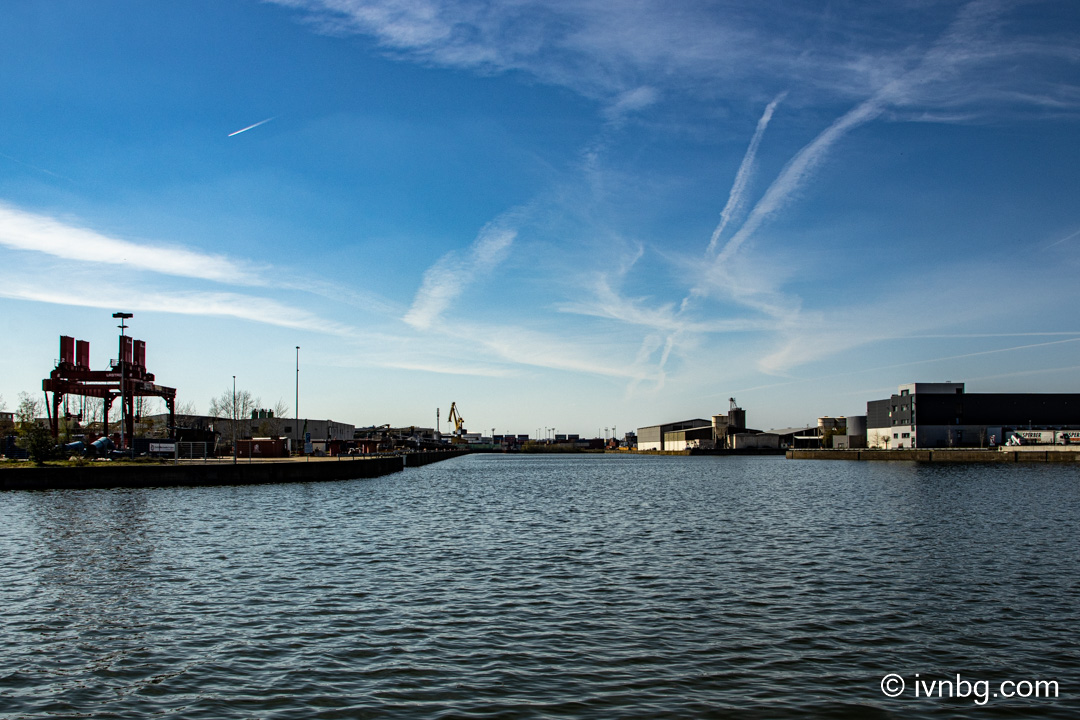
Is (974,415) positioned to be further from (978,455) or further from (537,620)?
(537,620)

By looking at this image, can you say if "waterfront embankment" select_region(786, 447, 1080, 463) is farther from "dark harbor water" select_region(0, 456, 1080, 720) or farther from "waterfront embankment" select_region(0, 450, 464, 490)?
"waterfront embankment" select_region(0, 450, 464, 490)

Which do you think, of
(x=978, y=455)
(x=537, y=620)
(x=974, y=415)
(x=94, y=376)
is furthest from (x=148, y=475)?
(x=974, y=415)

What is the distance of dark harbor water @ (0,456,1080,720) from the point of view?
11.4 meters

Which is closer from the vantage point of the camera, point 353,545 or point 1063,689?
point 1063,689

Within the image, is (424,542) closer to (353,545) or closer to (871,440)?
(353,545)

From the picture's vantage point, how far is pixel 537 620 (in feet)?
52.5

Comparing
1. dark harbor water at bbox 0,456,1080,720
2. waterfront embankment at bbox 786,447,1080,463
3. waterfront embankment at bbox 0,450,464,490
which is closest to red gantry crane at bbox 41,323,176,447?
waterfront embankment at bbox 0,450,464,490

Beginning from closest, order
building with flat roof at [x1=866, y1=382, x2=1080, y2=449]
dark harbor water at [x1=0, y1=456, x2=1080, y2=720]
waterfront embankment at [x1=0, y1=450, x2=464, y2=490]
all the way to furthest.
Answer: dark harbor water at [x1=0, y1=456, x2=1080, y2=720], waterfront embankment at [x1=0, y1=450, x2=464, y2=490], building with flat roof at [x1=866, y1=382, x2=1080, y2=449]

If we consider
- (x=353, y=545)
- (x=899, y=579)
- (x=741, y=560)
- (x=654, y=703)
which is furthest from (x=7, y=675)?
(x=899, y=579)

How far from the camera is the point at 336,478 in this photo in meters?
71.8

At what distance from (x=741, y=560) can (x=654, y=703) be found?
1342 centimetres

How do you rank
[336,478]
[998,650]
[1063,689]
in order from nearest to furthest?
[1063,689] → [998,650] → [336,478]

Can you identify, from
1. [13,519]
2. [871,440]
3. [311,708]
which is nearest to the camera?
[311,708]

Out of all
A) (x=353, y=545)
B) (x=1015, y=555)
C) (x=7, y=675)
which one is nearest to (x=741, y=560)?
(x=1015, y=555)
